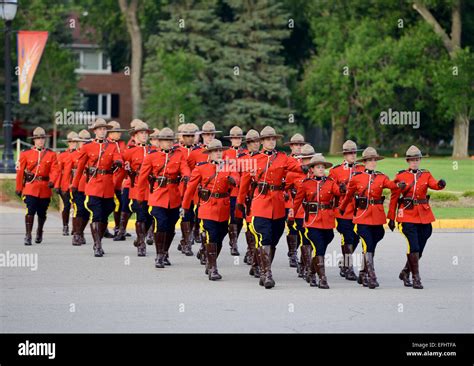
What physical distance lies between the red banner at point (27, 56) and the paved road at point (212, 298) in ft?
39.0

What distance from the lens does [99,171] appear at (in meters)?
20.9

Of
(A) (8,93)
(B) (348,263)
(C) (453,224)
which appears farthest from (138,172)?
(A) (8,93)

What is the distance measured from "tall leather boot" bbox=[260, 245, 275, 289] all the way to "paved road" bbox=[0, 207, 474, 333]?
0.68 ft

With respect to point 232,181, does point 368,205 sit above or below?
below

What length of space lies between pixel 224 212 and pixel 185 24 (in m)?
48.5

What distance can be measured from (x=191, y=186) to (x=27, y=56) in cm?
1599

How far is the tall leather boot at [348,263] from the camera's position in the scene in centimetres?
1736

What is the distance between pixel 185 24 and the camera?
65.0 meters

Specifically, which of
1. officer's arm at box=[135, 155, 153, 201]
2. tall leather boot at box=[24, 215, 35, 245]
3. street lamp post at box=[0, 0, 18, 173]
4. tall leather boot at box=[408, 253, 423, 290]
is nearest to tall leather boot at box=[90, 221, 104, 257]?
officer's arm at box=[135, 155, 153, 201]

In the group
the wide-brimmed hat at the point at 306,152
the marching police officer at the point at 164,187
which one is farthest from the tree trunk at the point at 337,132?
the wide-brimmed hat at the point at 306,152

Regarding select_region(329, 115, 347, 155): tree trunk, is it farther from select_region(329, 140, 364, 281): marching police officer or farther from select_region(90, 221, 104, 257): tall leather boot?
select_region(329, 140, 364, 281): marching police officer

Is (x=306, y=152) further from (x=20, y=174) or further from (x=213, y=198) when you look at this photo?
(x=20, y=174)
